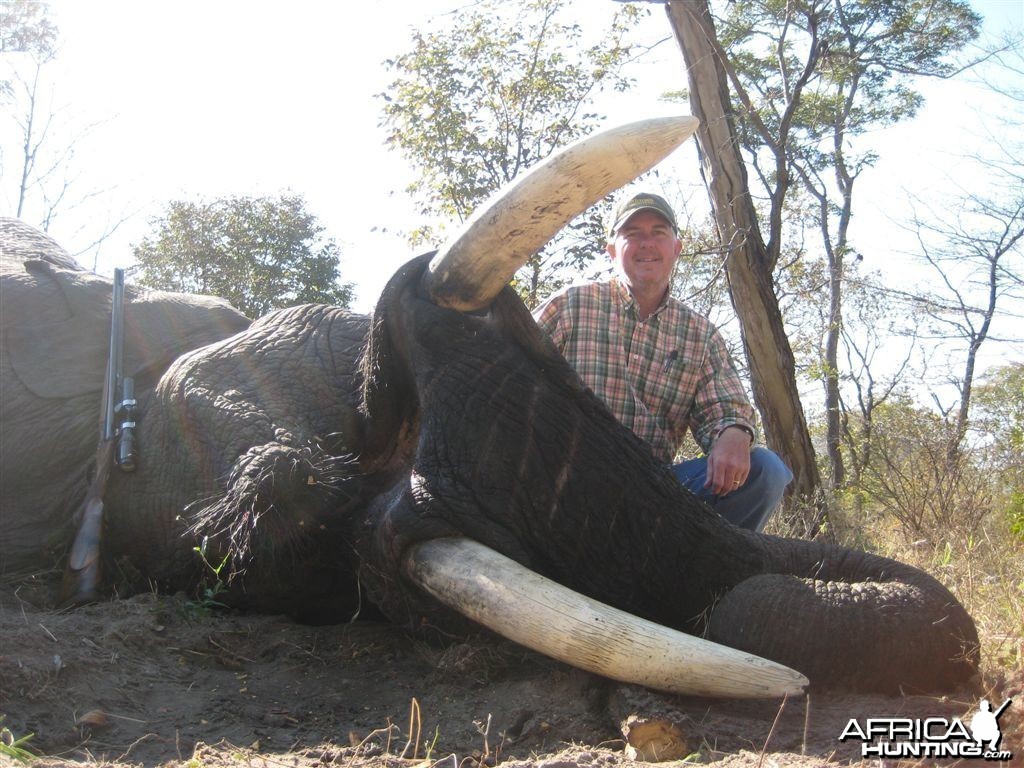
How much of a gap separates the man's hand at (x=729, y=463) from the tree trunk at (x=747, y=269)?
3.50 meters

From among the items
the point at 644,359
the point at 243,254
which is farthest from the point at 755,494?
the point at 243,254

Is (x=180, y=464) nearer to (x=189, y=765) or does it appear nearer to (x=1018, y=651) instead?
(x=189, y=765)

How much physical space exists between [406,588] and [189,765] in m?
0.87

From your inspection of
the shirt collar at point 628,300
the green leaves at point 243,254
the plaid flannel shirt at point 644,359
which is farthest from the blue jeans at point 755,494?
the green leaves at point 243,254

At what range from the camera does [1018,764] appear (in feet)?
7.44

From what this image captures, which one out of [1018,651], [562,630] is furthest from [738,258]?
[562,630]

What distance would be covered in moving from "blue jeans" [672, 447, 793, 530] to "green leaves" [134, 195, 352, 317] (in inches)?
548

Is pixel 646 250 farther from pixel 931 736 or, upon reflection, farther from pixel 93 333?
pixel 931 736

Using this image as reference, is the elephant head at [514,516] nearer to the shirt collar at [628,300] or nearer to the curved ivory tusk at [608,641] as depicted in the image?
the curved ivory tusk at [608,641]

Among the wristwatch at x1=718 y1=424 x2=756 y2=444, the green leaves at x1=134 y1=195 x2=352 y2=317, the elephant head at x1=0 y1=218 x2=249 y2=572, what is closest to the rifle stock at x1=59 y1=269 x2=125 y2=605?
the elephant head at x1=0 y1=218 x2=249 y2=572

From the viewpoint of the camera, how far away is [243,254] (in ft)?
61.2

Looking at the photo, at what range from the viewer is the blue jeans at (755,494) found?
4.69 metres

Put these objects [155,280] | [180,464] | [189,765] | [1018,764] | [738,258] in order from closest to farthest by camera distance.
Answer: [1018,764] → [189,765] → [180,464] → [738,258] → [155,280]

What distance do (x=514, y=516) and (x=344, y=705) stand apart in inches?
29.7
